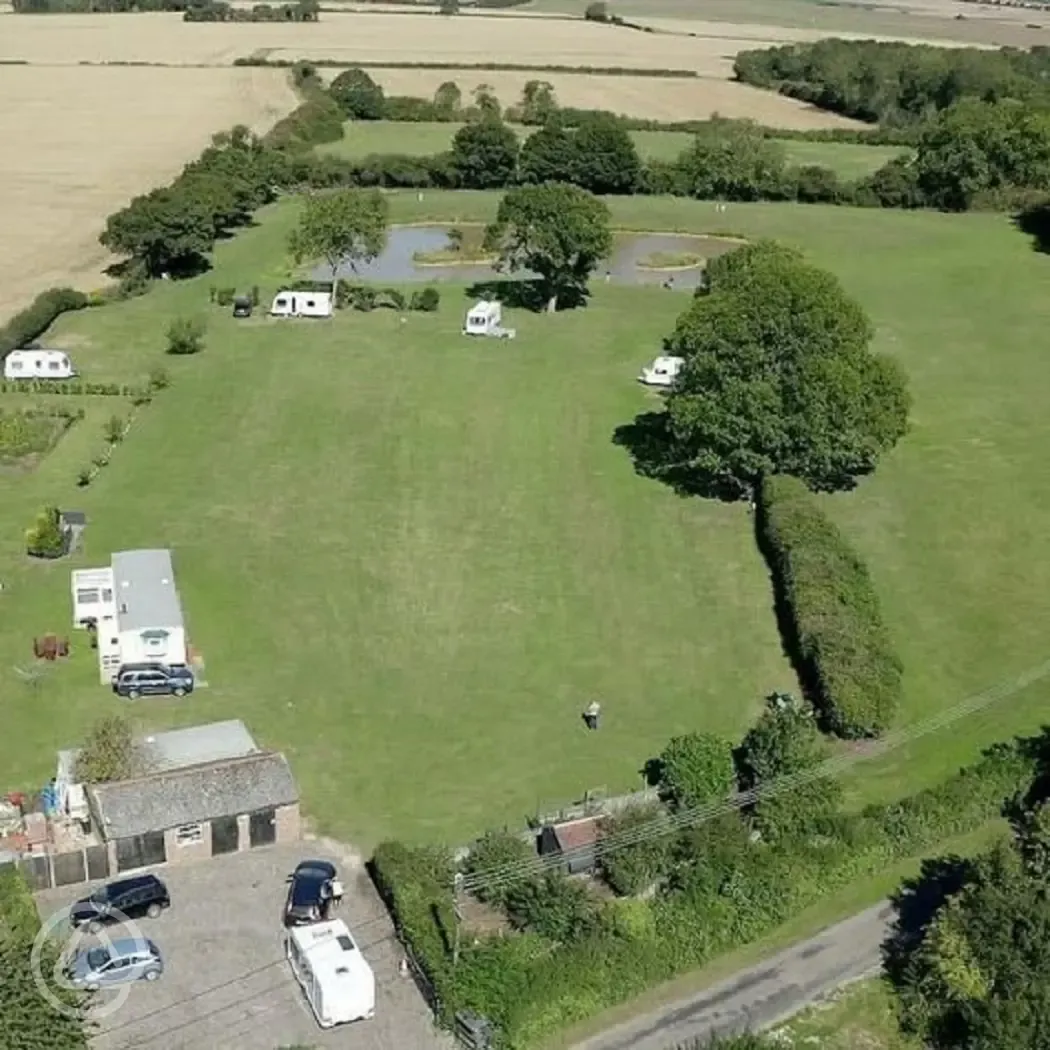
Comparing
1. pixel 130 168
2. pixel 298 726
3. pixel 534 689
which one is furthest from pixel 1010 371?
pixel 130 168

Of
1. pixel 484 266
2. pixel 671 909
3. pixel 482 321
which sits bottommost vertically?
pixel 484 266

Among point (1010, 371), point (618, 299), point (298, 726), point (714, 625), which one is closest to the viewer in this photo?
point (298, 726)

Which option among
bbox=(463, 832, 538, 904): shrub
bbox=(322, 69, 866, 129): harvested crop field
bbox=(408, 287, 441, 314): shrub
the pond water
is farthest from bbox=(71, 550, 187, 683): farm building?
bbox=(322, 69, 866, 129): harvested crop field

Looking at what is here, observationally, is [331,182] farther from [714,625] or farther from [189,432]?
[714,625]

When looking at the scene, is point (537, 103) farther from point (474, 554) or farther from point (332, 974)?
point (332, 974)

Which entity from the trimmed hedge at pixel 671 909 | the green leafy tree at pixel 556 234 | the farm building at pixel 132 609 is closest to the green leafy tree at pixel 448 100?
the green leafy tree at pixel 556 234

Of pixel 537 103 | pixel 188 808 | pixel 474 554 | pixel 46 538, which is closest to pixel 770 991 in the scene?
pixel 188 808

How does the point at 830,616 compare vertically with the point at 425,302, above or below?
above
